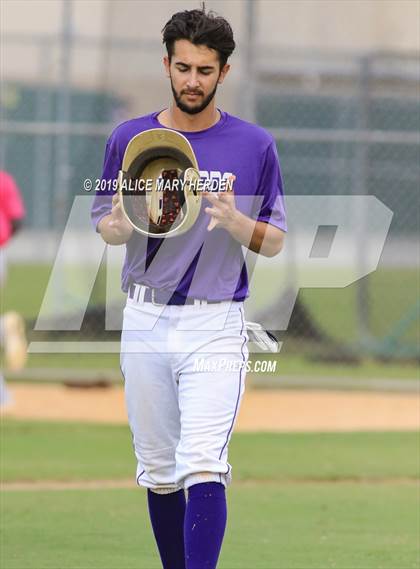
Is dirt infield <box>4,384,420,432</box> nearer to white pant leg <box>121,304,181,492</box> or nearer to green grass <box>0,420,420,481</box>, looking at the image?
green grass <box>0,420,420,481</box>

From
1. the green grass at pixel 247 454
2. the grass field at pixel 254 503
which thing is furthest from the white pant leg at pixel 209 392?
the green grass at pixel 247 454

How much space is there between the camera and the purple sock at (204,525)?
4328 millimetres

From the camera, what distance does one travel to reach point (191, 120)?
453cm

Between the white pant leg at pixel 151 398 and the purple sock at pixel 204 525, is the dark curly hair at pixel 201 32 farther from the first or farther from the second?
the purple sock at pixel 204 525

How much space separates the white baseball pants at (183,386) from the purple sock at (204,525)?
0.05 meters

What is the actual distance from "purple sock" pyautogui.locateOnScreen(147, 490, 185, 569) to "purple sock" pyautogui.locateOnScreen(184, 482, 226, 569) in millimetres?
339

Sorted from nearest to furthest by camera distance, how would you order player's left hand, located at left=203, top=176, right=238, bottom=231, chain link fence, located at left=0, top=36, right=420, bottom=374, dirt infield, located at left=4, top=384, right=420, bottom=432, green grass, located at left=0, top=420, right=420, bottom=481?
1. player's left hand, located at left=203, top=176, right=238, bottom=231
2. green grass, located at left=0, top=420, right=420, bottom=481
3. dirt infield, located at left=4, top=384, right=420, bottom=432
4. chain link fence, located at left=0, top=36, right=420, bottom=374

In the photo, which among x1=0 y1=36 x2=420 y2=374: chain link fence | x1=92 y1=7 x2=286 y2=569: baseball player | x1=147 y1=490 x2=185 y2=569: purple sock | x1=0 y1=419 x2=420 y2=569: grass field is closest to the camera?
x1=92 y1=7 x2=286 y2=569: baseball player

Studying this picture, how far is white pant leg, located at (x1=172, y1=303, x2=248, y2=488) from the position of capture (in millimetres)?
4367

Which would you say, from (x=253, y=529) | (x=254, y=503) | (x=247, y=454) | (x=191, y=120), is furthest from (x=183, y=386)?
(x=247, y=454)

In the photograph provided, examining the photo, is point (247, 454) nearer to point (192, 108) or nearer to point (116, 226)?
point (116, 226)

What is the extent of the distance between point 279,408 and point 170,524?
6.31 m

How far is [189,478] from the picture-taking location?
14.4 feet

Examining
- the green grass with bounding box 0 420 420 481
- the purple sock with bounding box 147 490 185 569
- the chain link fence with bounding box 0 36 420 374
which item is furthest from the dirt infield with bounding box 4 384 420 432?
the purple sock with bounding box 147 490 185 569
